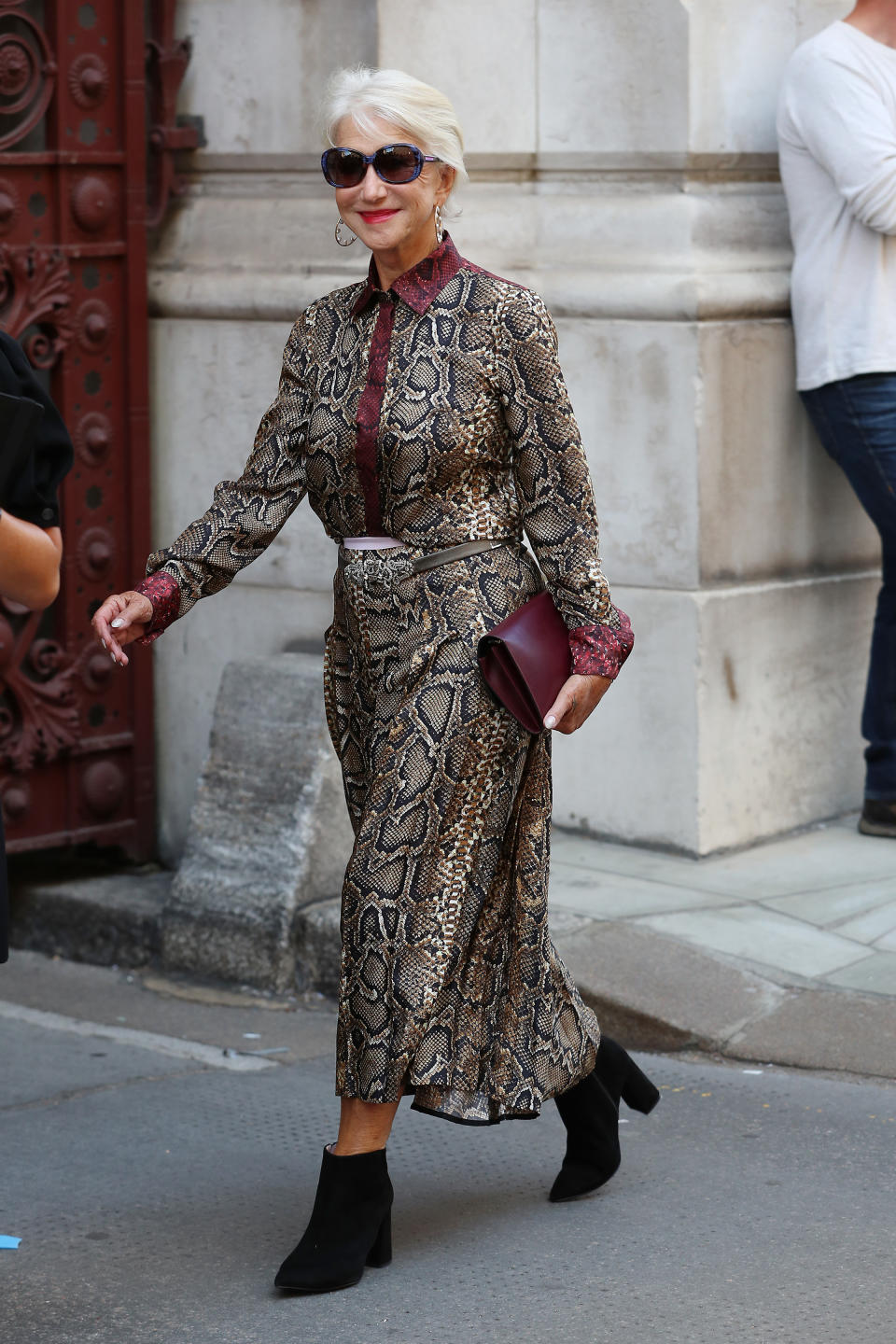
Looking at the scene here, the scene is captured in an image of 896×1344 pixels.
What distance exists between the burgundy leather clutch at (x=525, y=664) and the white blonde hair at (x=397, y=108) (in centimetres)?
80

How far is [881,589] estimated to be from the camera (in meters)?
6.07

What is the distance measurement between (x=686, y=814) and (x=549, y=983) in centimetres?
210

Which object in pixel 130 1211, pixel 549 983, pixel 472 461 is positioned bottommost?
pixel 130 1211

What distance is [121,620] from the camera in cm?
361

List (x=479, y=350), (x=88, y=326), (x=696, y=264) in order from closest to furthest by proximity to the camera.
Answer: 1. (x=479, y=350)
2. (x=696, y=264)
3. (x=88, y=326)

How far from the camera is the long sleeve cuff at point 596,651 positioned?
11.9 ft

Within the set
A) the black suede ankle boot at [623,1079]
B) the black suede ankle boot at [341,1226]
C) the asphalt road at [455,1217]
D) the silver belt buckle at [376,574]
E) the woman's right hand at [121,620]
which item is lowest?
the asphalt road at [455,1217]

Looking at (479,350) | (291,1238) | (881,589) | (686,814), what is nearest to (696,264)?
(881,589)

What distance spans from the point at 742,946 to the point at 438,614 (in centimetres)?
183

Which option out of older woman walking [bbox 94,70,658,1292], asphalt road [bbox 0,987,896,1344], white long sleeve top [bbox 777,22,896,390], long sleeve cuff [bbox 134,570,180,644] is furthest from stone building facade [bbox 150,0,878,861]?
long sleeve cuff [bbox 134,570,180,644]

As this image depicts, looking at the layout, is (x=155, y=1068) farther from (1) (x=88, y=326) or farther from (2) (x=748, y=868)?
(1) (x=88, y=326)

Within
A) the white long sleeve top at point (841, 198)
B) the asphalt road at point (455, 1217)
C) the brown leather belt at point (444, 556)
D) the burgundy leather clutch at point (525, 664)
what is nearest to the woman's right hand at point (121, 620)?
the brown leather belt at point (444, 556)

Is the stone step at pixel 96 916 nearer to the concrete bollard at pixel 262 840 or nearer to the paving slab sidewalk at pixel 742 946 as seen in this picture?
the concrete bollard at pixel 262 840

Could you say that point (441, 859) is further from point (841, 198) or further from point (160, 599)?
point (841, 198)
